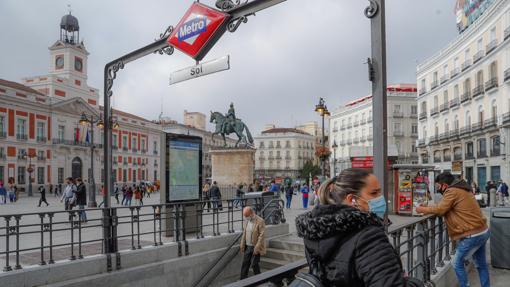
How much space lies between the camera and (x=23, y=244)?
10.3 meters

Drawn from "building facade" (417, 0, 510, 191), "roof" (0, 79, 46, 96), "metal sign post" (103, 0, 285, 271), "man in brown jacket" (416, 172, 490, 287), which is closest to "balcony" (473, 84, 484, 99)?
"building facade" (417, 0, 510, 191)

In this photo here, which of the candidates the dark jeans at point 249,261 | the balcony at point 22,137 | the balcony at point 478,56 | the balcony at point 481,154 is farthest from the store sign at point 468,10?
the balcony at point 22,137

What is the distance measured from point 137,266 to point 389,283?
286 inches

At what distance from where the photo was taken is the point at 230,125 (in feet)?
100

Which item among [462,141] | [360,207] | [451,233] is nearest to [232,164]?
[451,233]

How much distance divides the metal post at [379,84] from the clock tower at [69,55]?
2487 inches

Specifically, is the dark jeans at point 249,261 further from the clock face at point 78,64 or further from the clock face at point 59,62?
the clock face at point 78,64

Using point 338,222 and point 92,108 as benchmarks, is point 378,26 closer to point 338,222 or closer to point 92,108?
point 338,222

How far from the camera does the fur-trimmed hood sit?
6.11 feet

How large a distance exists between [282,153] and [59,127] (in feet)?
213

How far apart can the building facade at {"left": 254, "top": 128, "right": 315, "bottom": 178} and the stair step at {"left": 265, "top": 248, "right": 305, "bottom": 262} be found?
332ft

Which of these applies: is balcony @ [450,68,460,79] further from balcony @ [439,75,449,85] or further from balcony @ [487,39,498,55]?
balcony @ [487,39,498,55]

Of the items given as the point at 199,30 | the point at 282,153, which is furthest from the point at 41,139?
the point at 282,153

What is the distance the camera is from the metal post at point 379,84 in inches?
178
